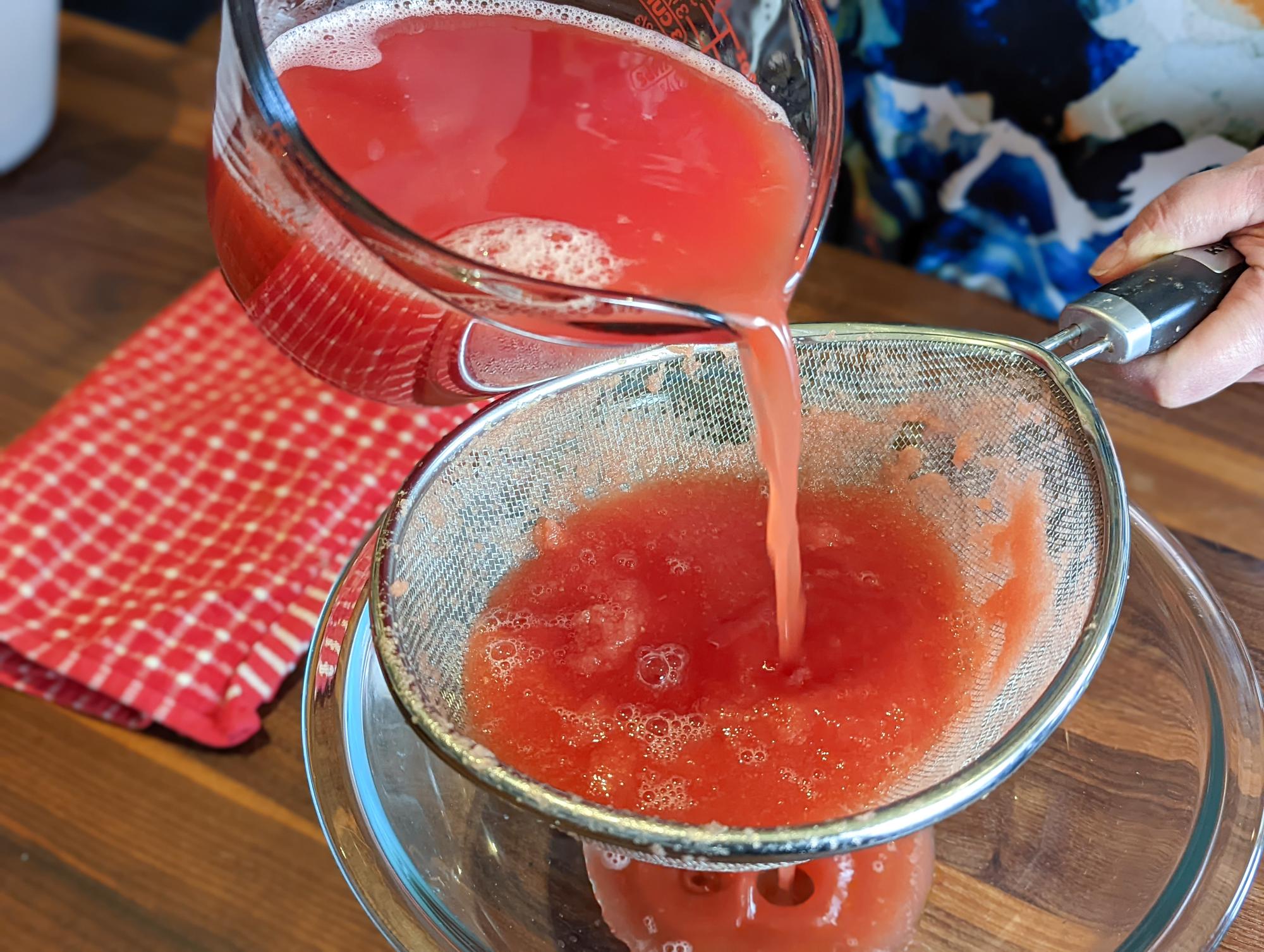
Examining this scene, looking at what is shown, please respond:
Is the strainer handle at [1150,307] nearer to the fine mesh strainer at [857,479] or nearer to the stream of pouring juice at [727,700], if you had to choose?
the fine mesh strainer at [857,479]

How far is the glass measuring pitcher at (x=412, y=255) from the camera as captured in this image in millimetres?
649

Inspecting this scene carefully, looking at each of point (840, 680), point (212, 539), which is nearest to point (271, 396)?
point (212, 539)

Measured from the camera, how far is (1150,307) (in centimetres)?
85

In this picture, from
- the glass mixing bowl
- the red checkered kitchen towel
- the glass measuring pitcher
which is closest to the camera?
the glass measuring pitcher

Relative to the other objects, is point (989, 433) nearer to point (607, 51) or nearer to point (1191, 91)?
point (607, 51)

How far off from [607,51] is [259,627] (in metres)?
0.60

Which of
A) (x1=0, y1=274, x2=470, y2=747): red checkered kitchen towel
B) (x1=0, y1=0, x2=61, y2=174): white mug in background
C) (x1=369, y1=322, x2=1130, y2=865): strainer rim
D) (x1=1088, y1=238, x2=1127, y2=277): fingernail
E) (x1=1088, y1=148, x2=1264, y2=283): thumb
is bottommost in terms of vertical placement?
(x1=0, y1=274, x2=470, y2=747): red checkered kitchen towel

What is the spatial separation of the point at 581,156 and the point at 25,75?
42.2 inches

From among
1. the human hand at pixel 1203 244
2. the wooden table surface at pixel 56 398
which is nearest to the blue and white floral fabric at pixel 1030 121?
the wooden table surface at pixel 56 398

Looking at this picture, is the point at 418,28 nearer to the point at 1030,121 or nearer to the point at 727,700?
the point at 727,700

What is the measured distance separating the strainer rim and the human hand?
0.30 feet

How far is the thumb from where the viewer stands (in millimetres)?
913

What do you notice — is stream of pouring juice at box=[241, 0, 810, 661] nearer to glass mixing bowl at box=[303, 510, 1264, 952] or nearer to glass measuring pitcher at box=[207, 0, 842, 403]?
glass measuring pitcher at box=[207, 0, 842, 403]

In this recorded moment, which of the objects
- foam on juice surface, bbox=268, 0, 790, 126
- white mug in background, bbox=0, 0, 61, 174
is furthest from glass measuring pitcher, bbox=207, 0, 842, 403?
white mug in background, bbox=0, 0, 61, 174
